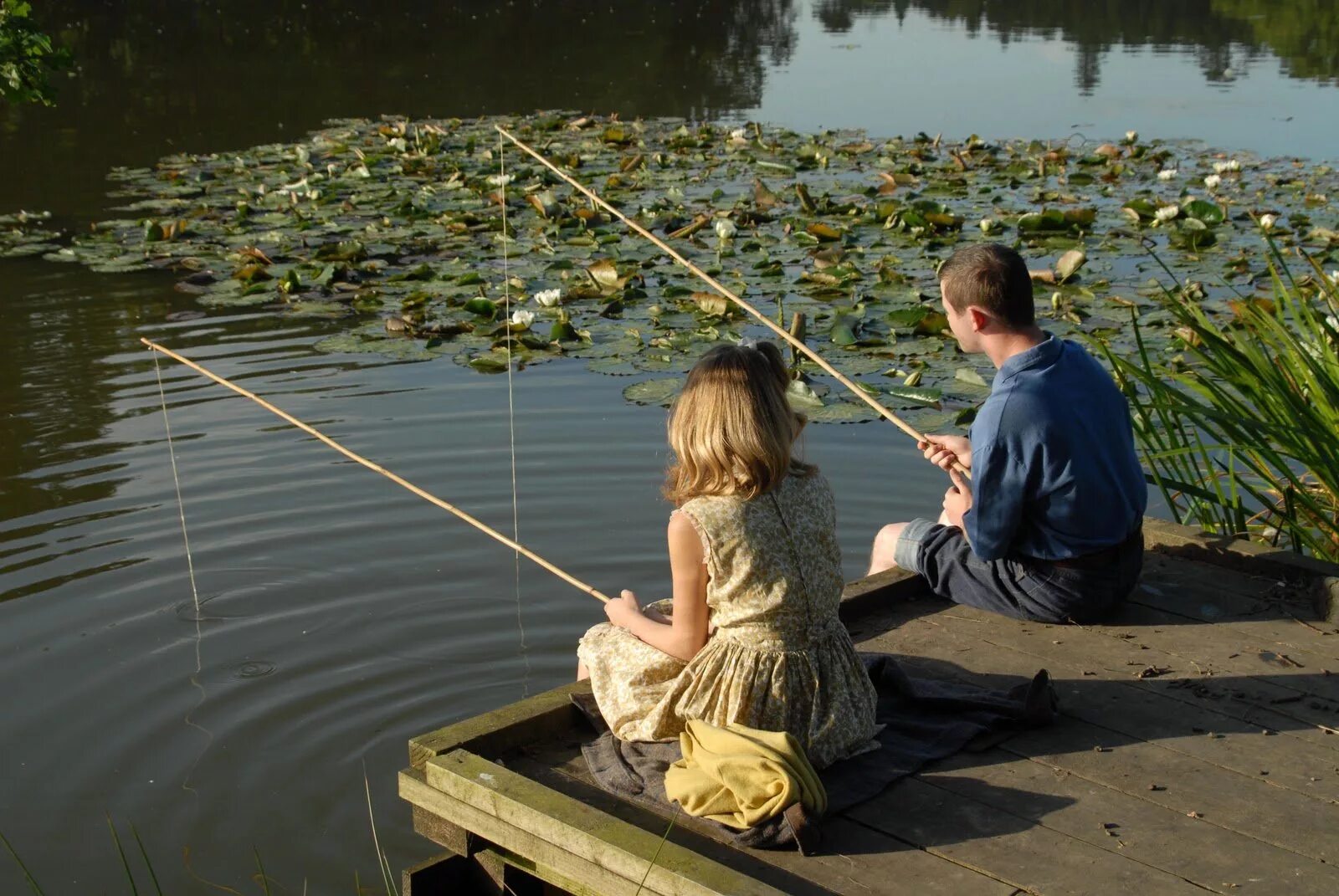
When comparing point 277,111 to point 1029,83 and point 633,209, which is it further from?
point 1029,83

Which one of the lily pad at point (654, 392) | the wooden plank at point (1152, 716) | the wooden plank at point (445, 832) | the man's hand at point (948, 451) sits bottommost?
the lily pad at point (654, 392)

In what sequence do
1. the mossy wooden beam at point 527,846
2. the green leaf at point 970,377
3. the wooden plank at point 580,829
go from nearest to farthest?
the wooden plank at point 580,829 < the mossy wooden beam at point 527,846 < the green leaf at point 970,377

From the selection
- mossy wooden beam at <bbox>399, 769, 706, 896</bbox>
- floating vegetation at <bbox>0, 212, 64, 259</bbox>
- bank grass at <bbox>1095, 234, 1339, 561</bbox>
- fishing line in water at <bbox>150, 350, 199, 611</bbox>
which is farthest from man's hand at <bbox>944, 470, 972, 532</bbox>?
floating vegetation at <bbox>0, 212, 64, 259</bbox>

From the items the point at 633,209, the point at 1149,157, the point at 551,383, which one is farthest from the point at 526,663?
the point at 1149,157

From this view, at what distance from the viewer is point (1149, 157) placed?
468 inches

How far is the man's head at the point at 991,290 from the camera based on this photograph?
3.54 m

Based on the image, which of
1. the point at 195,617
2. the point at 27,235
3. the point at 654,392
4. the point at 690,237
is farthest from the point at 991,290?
the point at 27,235

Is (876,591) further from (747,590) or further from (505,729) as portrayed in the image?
(505,729)

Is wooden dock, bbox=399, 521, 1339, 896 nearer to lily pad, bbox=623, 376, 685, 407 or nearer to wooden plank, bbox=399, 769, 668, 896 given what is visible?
wooden plank, bbox=399, 769, 668, 896

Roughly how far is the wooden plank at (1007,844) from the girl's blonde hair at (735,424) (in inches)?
26.0

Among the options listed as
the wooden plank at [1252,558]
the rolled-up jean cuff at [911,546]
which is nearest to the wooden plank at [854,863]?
the rolled-up jean cuff at [911,546]

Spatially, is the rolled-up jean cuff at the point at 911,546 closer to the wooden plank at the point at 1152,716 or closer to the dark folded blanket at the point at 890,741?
the wooden plank at the point at 1152,716

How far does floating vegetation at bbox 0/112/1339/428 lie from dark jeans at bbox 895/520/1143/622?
2187mm

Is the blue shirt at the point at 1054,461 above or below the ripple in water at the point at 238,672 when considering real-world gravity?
above
